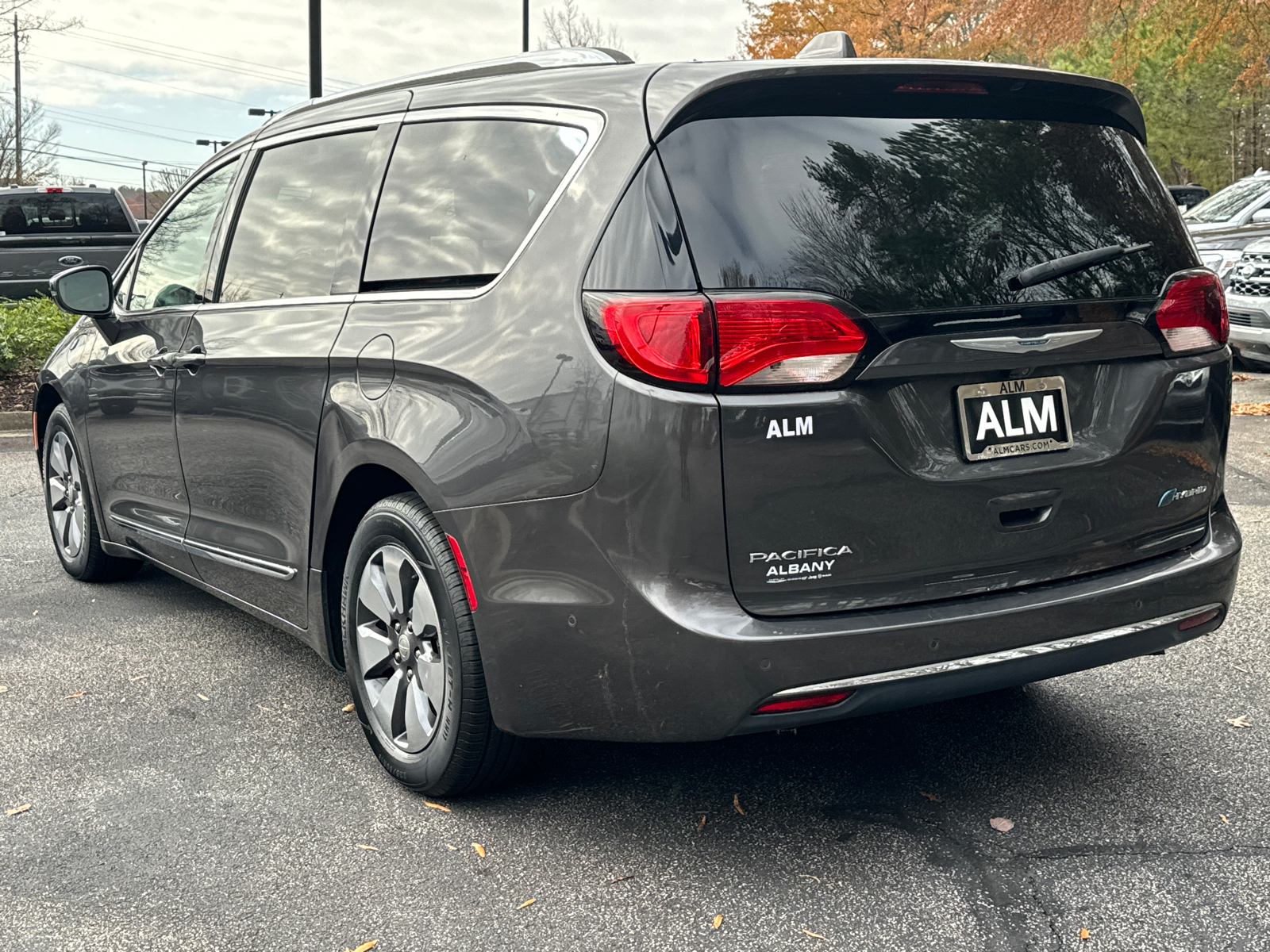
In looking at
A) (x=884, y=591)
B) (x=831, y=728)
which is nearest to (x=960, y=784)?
(x=831, y=728)

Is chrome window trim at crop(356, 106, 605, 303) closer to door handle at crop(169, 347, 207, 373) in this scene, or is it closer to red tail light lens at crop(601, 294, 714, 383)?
red tail light lens at crop(601, 294, 714, 383)

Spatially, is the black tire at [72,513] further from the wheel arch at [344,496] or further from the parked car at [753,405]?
the parked car at [753,405]

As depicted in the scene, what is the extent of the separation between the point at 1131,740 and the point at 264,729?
2.53m

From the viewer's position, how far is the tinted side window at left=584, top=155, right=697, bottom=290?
2.70 metres

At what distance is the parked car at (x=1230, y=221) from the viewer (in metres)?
13.9

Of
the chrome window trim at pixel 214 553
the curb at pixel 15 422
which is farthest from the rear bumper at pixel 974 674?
the curb at pixel 15 422

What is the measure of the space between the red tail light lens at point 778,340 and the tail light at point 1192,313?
3.07 feet

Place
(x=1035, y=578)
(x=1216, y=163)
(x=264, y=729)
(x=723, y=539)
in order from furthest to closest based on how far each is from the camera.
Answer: (x=1216, y=163) → (x=264, y=729) → (x=1035, y=578) → (x=723, y=539)

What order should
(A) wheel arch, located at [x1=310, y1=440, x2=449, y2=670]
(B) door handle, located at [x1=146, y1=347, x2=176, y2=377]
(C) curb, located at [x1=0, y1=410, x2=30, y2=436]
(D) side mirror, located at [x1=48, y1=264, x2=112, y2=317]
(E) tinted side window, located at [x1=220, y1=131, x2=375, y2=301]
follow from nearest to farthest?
1. (A) wheel arch, located at [x1=310, y1=440, x2=449, y2=670]
2. (E) tinted side window, located at [x1=220, y1=131, x2=375, y2=301]
3. (B) door handle, located at [x1=146, y1=347, x2=176, y2=377]
4. (D) side mirror, located at [x1=48, y1=264, x2=112, y2=317]
5. (C) curb, located at [x1=0, y1=410, x2=30, y2=436]

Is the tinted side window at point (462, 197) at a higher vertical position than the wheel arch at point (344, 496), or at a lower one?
higher

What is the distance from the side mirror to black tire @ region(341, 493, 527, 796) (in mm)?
2043

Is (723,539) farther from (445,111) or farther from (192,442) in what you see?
(192,442)

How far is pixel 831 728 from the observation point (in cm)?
379

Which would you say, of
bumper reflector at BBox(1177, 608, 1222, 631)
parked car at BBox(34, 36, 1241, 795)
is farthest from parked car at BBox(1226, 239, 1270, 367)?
bumper reflector at BBox(1177, 608, 1222, 631)
